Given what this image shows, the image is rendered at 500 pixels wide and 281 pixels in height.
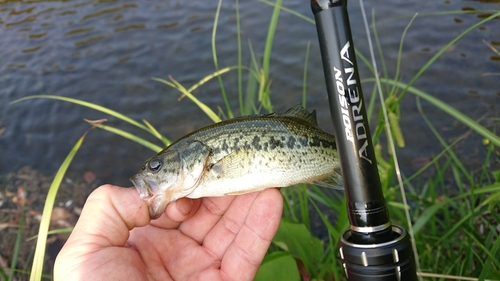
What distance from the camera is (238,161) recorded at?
8.24ft

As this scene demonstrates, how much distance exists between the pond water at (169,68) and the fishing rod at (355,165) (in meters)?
3.62

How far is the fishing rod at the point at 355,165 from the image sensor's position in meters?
1.78

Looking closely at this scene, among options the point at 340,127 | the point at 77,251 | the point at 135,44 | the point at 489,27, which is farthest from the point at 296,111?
the point at 135,44

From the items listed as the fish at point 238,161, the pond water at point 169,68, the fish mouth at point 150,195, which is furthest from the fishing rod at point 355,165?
the pond water at point 169,68

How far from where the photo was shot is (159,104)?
7129mm

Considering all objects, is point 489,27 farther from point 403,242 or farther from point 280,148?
point 403,242

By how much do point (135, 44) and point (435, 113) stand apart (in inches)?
228

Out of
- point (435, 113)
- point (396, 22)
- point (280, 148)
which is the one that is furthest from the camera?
point (396, 22)

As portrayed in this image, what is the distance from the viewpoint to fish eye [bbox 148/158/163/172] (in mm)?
2483

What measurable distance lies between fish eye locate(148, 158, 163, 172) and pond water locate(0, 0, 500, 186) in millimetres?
3625

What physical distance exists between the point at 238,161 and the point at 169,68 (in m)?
5.70

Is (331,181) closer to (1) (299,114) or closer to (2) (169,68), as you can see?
(1) (299,114)

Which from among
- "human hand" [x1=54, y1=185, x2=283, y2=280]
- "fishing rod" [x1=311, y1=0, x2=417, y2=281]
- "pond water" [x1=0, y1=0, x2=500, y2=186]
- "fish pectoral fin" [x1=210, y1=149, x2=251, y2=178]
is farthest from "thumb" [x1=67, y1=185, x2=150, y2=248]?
"pond water" [x1=0, y1=0, x2=500, y2=186]

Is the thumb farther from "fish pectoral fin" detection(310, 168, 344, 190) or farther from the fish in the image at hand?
"fish pectoral fin" detection(310, 168, 344, 190)
